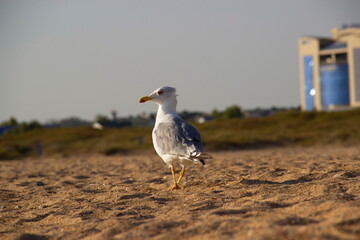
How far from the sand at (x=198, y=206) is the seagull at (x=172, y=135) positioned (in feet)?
1.52

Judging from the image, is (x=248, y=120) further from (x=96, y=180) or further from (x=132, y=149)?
(x=96, y=180)

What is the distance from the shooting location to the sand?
159 inches

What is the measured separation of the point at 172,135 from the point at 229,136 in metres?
20.2

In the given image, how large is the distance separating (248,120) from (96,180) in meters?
24.3

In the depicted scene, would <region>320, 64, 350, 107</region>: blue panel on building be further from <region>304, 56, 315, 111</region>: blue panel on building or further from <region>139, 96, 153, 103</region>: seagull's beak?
<region>139, 96, 153, 103</region>: seagull's beak

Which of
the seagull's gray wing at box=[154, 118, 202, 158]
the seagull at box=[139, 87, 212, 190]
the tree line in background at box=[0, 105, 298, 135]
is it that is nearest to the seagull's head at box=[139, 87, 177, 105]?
the seagull at box=[139, 87, 212, 190]

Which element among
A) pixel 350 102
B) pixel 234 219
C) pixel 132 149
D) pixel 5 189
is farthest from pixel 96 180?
pixel 350 102

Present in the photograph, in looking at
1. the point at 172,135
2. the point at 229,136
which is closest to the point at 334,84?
the point at 229,136

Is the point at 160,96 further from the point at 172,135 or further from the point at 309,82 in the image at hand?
the point at 309,82

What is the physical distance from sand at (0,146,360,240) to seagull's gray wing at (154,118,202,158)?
542 mm

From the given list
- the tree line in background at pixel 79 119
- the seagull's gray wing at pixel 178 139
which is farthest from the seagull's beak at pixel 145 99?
the tree line in background at pixel 79 119

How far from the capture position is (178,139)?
21.6 ft

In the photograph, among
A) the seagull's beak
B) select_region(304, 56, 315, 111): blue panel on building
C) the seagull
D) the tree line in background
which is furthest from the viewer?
select_region(304, 56, 315, 111): blue panel on building

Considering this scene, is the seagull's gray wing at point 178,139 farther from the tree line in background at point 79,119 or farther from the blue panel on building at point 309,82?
the blue panel on building at point 309,82
